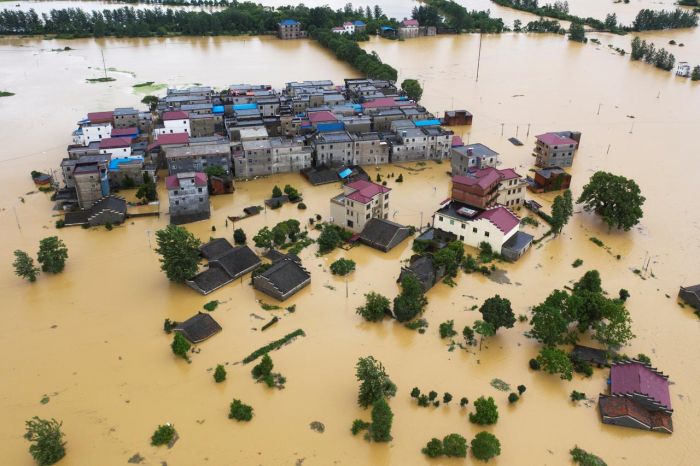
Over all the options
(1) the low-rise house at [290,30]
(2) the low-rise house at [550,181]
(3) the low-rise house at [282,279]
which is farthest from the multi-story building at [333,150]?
(1) the low-rise house at [290,30]

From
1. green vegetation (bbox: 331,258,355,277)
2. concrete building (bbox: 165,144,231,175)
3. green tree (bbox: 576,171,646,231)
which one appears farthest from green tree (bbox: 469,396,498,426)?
concrete building (bbox: 165,144,231,175)

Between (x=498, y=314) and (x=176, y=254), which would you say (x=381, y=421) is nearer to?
(x=498, y=314)

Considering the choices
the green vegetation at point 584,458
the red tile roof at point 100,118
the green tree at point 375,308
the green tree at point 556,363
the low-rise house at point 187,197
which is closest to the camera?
the green vegetation at point 584,458

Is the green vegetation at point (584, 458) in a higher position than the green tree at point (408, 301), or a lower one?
lower

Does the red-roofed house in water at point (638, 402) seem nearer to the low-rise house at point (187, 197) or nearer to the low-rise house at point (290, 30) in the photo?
the low-rise house at point (187, 197)

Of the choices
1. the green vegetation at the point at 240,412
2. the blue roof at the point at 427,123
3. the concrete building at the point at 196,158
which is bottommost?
the green vegetation at the point at 240,412

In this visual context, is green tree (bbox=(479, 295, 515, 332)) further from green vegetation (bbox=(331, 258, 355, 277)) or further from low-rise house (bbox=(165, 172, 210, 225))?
low-rise house (bbox=(165, 172, 210, 225))

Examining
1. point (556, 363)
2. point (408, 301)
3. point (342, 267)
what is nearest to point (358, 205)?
point (342, 267)
